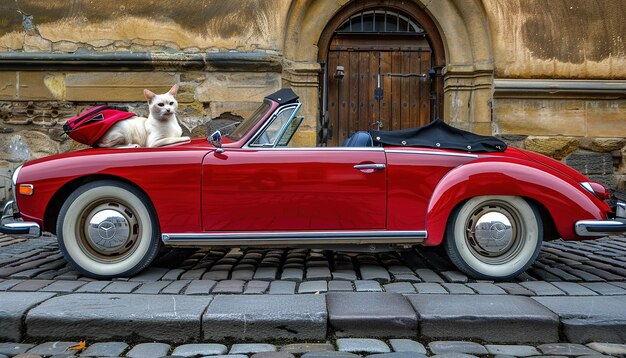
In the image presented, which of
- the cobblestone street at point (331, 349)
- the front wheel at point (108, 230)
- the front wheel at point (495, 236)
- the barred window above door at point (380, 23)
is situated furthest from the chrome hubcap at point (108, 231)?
the barred window above door at point (380, 23)

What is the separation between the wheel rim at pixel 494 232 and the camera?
A: 3.60 m

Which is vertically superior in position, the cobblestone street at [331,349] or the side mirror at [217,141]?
the side mirror at [217,141]

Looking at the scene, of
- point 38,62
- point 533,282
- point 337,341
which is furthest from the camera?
point 38,62

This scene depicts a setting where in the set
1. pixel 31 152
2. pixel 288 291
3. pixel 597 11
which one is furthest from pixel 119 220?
pixel 597 11

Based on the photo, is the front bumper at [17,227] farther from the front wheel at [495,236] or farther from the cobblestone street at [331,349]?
the front wheel at [495,236]

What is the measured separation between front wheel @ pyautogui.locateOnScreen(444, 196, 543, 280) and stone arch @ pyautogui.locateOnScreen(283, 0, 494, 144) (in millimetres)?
3563

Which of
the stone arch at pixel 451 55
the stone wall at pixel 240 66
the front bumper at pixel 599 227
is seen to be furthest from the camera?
the stone arch at pixel 451 55

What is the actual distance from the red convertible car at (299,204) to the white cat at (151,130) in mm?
248

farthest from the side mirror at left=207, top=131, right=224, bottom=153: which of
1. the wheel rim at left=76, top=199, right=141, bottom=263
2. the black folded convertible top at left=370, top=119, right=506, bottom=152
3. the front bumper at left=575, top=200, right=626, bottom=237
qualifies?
the front bumper at left=575, top=200, right=626, bottom=237

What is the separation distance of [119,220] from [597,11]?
254 inches

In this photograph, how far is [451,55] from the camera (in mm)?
7133

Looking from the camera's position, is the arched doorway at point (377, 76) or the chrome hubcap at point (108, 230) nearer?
the chrome hubcap at point (108, 230)

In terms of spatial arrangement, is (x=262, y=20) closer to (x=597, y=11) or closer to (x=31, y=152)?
(x=31, y=152)

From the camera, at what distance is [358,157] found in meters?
3.64
